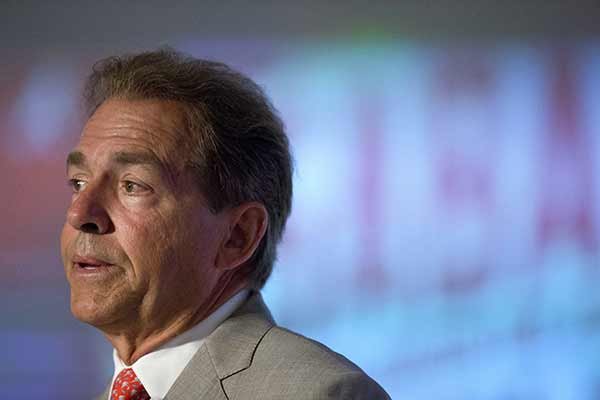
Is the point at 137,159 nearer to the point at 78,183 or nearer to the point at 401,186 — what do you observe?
the point at 78,183

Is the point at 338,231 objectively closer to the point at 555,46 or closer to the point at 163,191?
the point at 555,46

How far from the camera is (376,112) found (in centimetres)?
369

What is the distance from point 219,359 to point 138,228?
0.88 ft

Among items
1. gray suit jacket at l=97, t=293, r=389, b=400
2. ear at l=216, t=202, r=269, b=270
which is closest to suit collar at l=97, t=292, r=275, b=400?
gray suit jacket at l=97, t=293, r=389, b=400

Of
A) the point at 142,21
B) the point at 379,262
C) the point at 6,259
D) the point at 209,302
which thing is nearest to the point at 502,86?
the point at 379,262

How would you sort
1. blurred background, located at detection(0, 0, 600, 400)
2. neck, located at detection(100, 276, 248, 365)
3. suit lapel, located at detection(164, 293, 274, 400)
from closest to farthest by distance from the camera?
suit lapel, located at detection(164, 293, 274, 400)
neck, located at detection(100, 276, 248, 365)
blurred background, located at detection(0, 0, 600, 400)

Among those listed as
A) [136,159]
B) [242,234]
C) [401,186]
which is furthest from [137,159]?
[401,186]

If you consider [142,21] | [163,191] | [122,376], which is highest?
[142,21]

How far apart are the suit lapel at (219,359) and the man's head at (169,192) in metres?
0.09

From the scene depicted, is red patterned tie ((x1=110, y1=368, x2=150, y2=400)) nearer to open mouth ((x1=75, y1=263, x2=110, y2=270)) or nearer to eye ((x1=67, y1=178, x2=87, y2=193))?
open mouth ((x1=75, y1=263, x2=110, y2=270))

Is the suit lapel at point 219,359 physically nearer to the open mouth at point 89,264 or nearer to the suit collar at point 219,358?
the suit collar at point 219,358

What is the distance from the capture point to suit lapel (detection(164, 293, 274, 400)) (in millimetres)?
1546

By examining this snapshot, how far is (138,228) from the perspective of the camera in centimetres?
162

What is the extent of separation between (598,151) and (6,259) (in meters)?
2.40
